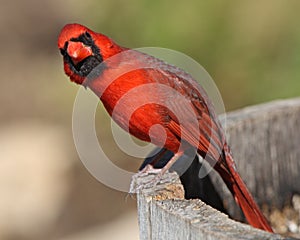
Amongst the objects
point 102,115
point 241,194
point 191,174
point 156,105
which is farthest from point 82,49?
point 102,115

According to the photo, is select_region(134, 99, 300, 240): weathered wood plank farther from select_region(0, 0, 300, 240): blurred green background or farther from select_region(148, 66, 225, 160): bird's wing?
select_region(0, 0, 300, 240): blurred green background

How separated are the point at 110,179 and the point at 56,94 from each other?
113cm

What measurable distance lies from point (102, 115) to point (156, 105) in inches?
110

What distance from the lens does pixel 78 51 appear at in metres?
3.08

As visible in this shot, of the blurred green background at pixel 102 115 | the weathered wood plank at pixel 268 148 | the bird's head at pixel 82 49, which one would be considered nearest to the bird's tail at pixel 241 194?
the weathered wood plank at pixel 268 148

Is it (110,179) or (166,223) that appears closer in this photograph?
(166,223)

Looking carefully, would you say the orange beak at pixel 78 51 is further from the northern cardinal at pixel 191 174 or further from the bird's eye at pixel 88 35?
the northern cardinal at pixel 191 174

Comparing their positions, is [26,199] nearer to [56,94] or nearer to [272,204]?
[56,94]

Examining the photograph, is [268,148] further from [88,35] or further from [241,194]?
[88,35]

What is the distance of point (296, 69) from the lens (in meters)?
5.82

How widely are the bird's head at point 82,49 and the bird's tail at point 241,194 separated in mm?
591

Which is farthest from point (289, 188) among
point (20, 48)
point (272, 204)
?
point (20, 48)

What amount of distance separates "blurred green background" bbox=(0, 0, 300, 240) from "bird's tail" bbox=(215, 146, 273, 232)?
2263mm

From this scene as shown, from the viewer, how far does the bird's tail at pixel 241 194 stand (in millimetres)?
3168
